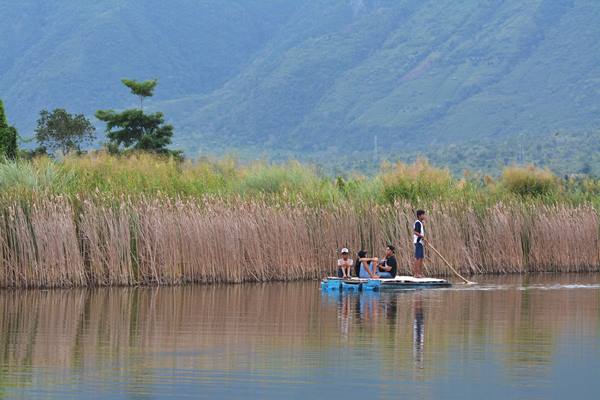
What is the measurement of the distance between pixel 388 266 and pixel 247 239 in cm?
304

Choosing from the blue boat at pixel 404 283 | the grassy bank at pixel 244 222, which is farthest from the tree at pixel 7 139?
Result: the blue boat at pixel 404 283

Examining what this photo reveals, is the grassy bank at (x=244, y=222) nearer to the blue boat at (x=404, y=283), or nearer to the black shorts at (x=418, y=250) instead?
the black shorts at (x=418, y=250)

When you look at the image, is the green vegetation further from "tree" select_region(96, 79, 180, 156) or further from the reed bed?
"tree" select_region(96, 79, 180, 156)

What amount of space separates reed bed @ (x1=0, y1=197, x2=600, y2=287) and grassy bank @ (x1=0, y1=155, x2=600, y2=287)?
0.09 ft

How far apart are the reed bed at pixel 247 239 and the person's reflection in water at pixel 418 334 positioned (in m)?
5.36

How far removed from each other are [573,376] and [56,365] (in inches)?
229

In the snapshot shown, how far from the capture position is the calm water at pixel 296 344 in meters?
14.1

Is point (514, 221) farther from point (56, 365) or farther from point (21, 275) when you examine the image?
point (56, 365)

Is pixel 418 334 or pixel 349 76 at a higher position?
pixel 349 76

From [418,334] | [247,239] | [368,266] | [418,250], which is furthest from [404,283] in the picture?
[418,334]

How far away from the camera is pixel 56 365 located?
1558cm

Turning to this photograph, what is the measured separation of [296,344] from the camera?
17.7 m

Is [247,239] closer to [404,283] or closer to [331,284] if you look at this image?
[331,284]

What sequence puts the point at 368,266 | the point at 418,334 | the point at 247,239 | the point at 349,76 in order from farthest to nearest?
the point at 349,76 < the point at 247,239 < the point at 368,266 < the point at 418,334
